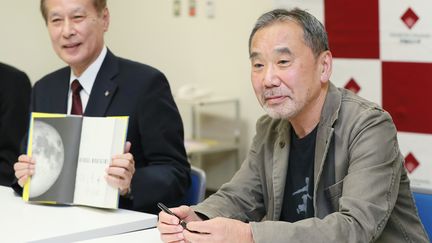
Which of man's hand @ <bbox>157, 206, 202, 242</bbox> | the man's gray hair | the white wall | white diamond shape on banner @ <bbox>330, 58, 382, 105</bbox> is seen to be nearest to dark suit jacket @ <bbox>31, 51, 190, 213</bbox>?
man's hand @ <bbox>157, 206, 202, 242</bbox>

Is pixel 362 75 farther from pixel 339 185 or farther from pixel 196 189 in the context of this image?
pixel 339 185

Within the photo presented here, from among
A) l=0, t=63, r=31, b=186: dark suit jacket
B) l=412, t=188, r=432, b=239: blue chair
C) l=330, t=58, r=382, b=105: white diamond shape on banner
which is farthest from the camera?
l=330, t=58, r=382, b=105: white diamond shape on banner

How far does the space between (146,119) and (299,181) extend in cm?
79

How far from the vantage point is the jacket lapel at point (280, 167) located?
221 centimetres

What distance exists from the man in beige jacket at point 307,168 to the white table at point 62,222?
0.88 feet

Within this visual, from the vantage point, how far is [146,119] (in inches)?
109

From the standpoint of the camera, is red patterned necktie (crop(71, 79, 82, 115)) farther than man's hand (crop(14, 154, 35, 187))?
Yes

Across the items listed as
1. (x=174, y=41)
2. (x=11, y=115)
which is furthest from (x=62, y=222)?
(x=174, y=41)

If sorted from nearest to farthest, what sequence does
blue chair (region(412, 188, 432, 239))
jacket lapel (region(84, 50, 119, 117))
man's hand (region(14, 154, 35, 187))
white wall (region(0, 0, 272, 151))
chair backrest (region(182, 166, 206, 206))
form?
blue chair (region(412, 188, 432, 239)) < man's hand (region(14, 154, 35, 187)) < chair backrest (region(182, 166, 206, 206)) < jacket lapel (region(84, 50, 119, 117)) < white wall (region(0, 0, 272, 151))

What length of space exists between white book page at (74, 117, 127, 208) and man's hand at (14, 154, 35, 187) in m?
0.20

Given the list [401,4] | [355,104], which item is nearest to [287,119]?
[355,104]

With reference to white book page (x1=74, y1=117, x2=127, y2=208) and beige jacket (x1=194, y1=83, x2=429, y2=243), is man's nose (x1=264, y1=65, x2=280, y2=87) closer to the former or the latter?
beige jacket (x1=194, y1=83, x2=429, y2=243)

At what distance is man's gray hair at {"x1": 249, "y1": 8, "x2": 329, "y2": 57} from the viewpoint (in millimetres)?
2070

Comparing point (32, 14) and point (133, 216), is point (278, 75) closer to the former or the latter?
point (133, 216)
